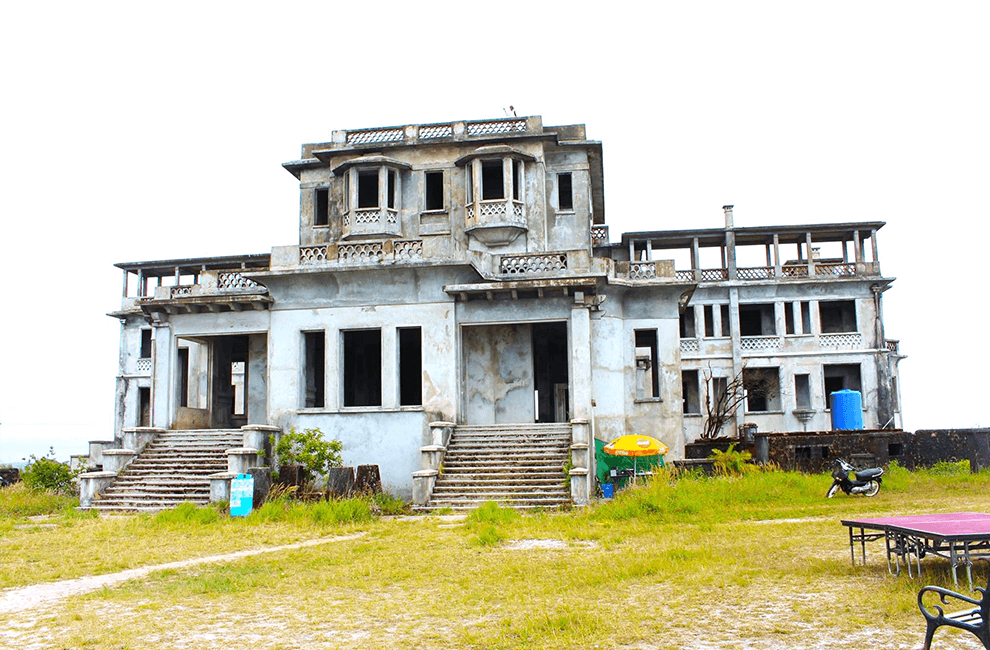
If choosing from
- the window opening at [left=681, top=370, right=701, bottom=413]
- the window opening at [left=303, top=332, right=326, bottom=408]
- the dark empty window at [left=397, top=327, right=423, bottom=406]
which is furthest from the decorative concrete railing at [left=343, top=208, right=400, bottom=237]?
the window opening at [left=681, top=370, right=701, bottom=413]

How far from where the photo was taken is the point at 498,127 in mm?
28484

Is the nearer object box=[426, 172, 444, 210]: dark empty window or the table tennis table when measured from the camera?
the table tennis table

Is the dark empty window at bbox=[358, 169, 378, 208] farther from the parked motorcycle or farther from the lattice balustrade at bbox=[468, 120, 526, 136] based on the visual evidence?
the parked motorcycle

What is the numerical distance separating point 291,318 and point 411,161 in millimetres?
7708

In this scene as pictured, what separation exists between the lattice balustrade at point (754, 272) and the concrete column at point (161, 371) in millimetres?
25632

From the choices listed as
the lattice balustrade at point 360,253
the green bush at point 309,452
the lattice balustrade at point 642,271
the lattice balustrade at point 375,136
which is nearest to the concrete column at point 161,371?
the green bush at point 309,452

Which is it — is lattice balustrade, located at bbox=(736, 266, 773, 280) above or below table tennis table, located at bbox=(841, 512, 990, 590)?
above

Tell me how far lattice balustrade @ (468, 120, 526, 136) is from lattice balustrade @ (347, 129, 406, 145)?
2450mm

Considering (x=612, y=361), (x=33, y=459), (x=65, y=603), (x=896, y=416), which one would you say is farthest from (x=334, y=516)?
(x=896, y=416)

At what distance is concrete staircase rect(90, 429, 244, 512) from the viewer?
2023 cm

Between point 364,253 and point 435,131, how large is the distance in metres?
7.48

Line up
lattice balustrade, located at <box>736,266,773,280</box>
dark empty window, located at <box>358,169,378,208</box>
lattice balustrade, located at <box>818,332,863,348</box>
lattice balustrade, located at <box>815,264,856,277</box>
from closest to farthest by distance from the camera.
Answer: dark empty window, located at <box>358,169,378,208</box> → lattice balustrade, located at <box>818,332,863,348</box> → lattice balustrade, located at <box>815,264,856,277</box> → lattice balustrade, located at <box>736,266,773,280</box>

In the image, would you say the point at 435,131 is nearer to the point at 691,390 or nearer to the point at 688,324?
the point at 688,324

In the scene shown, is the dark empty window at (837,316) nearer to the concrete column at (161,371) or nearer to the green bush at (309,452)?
the green bush at (309,452)
